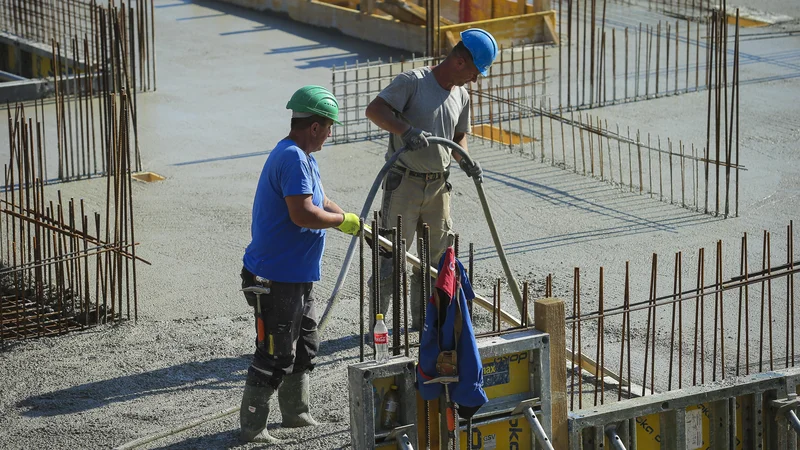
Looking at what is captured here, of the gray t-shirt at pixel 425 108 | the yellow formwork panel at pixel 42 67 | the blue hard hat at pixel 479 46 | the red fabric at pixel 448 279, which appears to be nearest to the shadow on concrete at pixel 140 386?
the gray t-shirt at pixel 425 108

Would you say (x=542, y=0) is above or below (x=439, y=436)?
above

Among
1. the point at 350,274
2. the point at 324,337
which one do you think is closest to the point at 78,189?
the point at 350,274

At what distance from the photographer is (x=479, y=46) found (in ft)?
23.0

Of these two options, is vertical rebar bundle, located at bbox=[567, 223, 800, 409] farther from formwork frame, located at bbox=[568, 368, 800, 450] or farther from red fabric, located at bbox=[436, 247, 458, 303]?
red fabric, located at bbox=[436, 247, 458, 303]

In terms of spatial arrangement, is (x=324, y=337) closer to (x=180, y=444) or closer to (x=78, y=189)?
(x=180, y=444)

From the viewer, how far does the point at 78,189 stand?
11117 millimetres

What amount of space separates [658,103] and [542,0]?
4.34 m

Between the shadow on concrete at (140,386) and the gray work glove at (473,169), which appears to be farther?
the gray work glove at (473,169)

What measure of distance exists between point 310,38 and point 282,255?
42.0ft

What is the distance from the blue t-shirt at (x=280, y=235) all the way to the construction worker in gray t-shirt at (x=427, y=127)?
3.37ft

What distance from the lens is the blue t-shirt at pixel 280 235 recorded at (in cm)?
595

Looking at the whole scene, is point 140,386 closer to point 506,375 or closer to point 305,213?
point 305,213

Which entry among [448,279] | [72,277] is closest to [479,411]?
[448,279]

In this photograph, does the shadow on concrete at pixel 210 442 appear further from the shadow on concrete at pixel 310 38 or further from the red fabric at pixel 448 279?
the shadow on concrete at pixel 310 38
